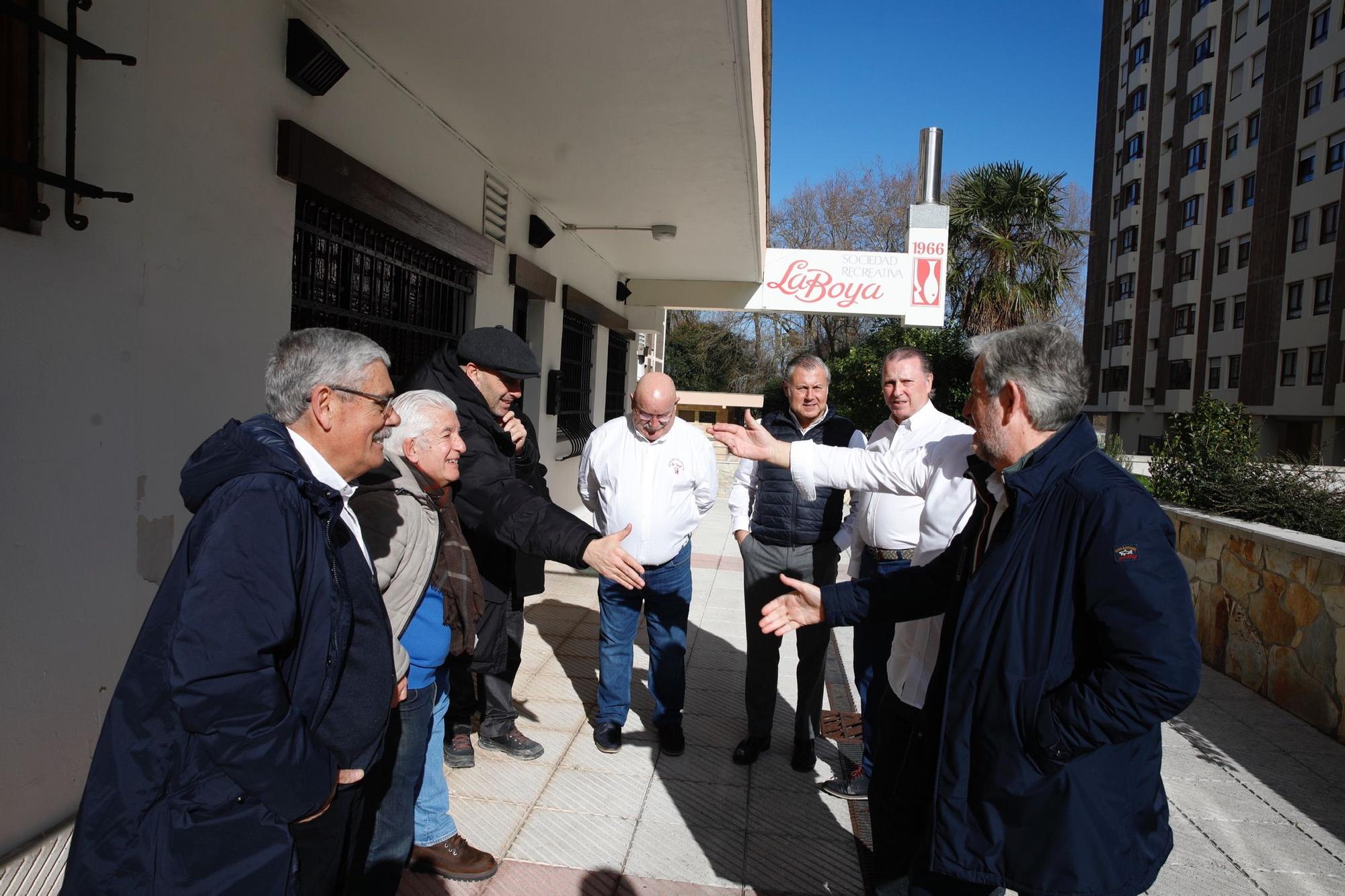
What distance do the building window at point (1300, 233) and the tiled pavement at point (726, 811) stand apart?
29138 millimetres

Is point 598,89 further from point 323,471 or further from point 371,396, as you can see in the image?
point 323,471

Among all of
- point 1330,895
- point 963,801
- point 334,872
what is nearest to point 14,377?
point 334,872

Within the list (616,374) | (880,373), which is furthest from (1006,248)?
(616,374)

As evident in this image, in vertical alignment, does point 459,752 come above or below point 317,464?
below

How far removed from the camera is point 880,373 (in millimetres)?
18484

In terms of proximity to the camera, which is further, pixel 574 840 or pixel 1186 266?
pixel 1186 266

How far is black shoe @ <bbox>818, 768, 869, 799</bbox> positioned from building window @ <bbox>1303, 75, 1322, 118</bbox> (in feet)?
107

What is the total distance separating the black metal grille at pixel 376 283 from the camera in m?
4.00

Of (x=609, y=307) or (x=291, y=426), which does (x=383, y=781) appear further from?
(x=609, y=307)

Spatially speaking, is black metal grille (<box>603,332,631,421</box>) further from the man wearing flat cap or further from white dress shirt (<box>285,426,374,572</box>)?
white dress shirt (<box>285,426,374,572</box>)

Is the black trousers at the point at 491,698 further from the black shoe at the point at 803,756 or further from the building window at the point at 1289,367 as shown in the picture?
the building window at the point at 1289,367

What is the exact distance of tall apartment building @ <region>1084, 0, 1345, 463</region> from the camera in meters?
25.9

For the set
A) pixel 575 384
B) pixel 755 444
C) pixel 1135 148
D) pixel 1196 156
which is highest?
pixel 1135 148

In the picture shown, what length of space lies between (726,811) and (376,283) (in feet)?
11.2
